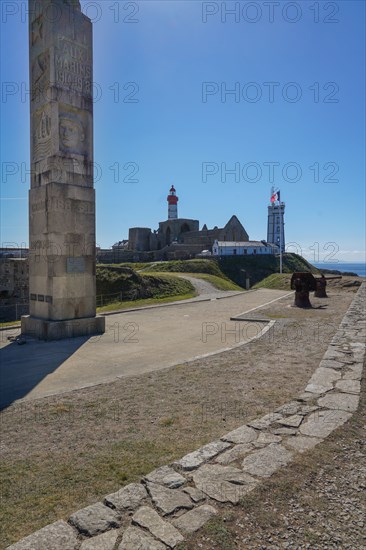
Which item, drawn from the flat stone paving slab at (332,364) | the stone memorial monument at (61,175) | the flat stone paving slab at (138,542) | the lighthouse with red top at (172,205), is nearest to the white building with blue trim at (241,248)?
the lighthouse with red top at (172,205)

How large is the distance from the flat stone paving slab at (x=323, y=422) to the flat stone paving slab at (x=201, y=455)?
0.90 meters

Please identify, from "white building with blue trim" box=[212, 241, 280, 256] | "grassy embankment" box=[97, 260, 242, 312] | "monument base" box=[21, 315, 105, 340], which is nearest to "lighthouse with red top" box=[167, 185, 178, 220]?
"white building with blue trim" box=[212, 241, 280, 256]

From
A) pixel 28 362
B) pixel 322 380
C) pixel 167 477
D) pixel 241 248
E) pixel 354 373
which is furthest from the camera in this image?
pixel 241 248

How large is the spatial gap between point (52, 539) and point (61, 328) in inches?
299

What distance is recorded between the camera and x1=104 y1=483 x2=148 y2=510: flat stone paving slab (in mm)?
2678

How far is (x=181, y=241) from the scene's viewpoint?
71562mm

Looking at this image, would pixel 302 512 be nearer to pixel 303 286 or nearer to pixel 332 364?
pixel 332 364

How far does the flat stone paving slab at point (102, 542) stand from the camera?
2.30m

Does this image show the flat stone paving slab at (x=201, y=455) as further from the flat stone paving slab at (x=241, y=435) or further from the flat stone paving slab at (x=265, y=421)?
the flat stone paving slab at (x=265, y=421)

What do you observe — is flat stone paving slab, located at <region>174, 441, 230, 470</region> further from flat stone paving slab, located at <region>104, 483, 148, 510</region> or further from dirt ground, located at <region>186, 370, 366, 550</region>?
dirt ground, located at <region>186, 370, 366, 550</region>

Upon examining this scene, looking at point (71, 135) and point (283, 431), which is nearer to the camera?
point (283, 431)

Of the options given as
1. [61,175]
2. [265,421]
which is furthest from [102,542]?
[61,175]

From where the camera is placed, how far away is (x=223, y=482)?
2939 mm

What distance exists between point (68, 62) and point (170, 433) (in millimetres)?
10004
